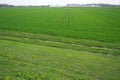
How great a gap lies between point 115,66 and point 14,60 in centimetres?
745

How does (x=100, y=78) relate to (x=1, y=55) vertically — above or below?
below

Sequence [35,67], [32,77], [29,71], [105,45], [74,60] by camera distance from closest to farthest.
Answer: [32,77] → [29,71] → [35,67] → [74,60] → [105,45]

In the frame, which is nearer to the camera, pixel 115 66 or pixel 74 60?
pixel 115 66

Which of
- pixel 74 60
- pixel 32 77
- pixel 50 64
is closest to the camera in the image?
pixel 32 77

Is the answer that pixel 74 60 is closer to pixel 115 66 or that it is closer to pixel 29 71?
pixel 115 66

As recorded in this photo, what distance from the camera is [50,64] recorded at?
12.5 meters

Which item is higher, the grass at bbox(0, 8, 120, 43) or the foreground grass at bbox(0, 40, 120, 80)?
the grass at bbox(0, 8, 120, 43)

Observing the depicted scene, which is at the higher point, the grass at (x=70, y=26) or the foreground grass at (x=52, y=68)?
the grass at (x=70, y=26)

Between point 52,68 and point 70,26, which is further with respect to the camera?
point 70,26

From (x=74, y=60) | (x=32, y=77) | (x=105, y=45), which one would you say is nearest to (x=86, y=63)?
(x=74, y=60)

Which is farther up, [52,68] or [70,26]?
[70,26]

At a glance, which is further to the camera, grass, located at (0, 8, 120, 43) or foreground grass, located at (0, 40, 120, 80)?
grass, located at (0, 8, 120, 43)

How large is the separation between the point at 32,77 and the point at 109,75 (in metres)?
4.78

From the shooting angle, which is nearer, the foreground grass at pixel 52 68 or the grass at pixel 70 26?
the foreground grass at pixel 52 68
